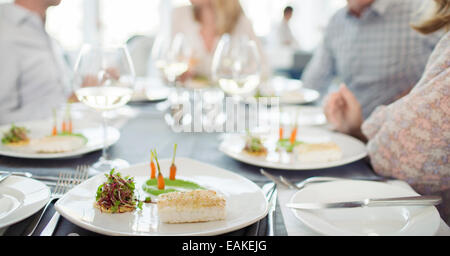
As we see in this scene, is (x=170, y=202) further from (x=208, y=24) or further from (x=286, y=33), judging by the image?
(x=286, y=33)

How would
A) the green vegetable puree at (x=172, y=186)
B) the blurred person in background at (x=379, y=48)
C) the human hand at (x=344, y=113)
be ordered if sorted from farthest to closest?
the blurred person in background at (x=379, y=48) → the human hand at (x=344, y=113) → the green vegetable puree at (x=172, y=186)

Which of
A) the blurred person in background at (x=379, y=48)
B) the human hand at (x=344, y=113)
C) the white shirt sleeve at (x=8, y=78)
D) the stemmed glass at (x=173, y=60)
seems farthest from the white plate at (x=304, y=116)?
the white shirt sleeve at (x=8, y=78)

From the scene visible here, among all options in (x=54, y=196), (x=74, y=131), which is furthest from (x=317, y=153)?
(x=74, y=131)

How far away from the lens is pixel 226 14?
2.91 meters

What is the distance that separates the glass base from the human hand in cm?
73

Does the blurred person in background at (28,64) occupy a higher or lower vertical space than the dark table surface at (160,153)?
higher

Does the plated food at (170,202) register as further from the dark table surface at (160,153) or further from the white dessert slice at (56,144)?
the white dessert slice at (56,144)

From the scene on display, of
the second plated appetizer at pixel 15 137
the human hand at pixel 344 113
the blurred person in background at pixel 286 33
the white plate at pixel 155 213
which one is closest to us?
the white plate at pixel 155 213

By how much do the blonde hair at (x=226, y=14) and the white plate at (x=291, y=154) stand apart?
1.79 meters

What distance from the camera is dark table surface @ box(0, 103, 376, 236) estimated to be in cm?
66

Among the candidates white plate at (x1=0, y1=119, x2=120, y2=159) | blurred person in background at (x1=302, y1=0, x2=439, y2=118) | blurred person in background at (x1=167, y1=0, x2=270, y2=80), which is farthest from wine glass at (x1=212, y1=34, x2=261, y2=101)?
blurred person in background at (x1=167, y1=0, x2=270, y2=80)

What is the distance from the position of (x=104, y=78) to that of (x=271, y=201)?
52cm

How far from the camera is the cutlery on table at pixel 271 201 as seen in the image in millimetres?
668
